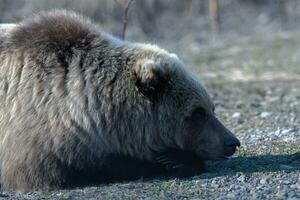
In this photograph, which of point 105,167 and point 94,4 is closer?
point 105,167

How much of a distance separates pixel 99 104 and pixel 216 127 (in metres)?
1.02

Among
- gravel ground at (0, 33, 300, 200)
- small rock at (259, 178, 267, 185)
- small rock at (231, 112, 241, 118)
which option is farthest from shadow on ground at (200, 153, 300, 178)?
small rock at (231, 112, 241, 118)

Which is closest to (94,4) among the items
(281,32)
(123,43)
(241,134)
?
(281,32)

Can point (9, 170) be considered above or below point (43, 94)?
below

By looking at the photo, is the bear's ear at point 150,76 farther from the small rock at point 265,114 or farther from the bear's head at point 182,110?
the small rock at point 265,114

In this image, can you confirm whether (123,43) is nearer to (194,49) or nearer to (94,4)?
(194,49)

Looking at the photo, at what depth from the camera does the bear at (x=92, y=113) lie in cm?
643

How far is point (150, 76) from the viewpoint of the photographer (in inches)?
254

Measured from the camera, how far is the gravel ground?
6.21 m

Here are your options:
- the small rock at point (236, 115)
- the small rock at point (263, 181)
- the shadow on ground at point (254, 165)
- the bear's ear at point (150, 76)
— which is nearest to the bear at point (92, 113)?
the bear's ear at point (150, 76)

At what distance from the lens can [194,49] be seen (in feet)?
60.4

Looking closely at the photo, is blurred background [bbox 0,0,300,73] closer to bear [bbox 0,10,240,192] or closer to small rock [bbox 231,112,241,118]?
small rock [bbox 231,112,241,118]

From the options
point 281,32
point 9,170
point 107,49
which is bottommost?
point 9,170

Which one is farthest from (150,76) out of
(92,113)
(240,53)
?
(240,53)
